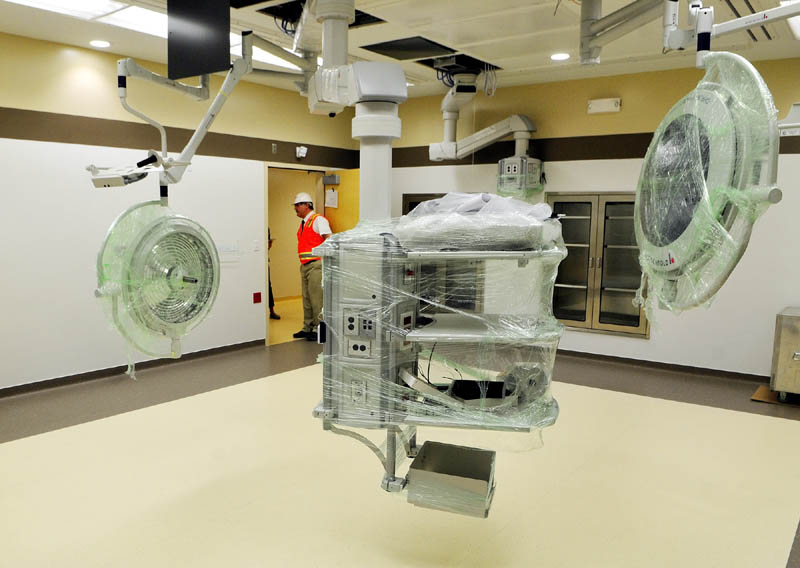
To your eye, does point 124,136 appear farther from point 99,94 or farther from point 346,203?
point 346,203

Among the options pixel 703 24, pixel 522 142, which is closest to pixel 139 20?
pixel 522 142

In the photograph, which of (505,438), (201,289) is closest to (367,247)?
(505,438)

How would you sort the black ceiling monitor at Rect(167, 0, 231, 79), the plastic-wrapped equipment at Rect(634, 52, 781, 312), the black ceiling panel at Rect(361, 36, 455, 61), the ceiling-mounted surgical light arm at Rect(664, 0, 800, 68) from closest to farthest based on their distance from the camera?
the plastic-wrapped equipment at Rect(634, 52, 781, 312), the ceiling-mounted surgical light arm at Rect(664, 0, 800, 68), the black ceiling monitor at Rect(167, 0, 231, 79), the black ceiling panel at Rect(361, 36, 455, 61)

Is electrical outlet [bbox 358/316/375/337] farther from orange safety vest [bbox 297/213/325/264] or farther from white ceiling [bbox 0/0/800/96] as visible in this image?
orange safety vest [bbox 297/213/325/264]

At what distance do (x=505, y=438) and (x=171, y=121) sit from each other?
4.87m

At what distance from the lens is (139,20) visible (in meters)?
4.68

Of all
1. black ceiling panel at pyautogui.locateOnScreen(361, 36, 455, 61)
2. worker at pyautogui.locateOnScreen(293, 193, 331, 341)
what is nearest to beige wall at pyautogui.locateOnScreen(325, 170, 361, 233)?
worker at pyautogui.locateOnScreen(293, 193, 331, 341)

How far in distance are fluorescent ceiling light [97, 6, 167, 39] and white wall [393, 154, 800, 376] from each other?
4.18 metres

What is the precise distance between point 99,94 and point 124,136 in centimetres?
41

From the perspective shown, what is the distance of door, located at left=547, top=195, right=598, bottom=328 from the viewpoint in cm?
652

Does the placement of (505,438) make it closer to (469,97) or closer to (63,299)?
(63,299)

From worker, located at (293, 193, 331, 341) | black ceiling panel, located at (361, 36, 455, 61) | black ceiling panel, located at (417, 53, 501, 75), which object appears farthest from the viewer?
worker, located at (293, 193, 331, 341)

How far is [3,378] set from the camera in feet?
15.7

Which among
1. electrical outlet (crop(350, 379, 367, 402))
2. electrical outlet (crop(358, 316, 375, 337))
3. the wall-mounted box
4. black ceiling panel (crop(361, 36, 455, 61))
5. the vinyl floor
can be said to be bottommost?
the vinyl floor
